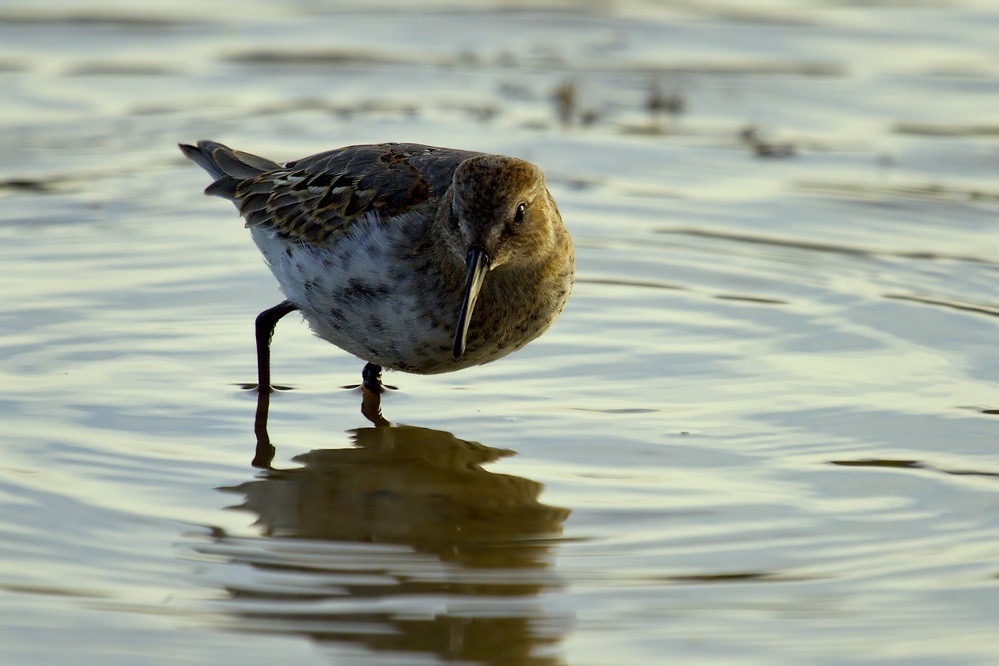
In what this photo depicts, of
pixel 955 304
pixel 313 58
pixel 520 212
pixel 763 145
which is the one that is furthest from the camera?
pixel 313 58

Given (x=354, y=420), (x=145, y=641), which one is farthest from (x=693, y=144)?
(x=145, y=641)

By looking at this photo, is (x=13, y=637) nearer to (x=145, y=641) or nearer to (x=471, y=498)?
(x=145, y=641)

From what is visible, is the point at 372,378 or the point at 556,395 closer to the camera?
the point at 556,395

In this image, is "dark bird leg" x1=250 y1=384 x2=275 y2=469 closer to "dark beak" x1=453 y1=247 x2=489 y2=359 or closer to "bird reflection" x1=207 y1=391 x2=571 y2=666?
"bird reflection" x1=207 y1=391 x2=571 y2=666

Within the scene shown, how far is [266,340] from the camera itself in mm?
7141

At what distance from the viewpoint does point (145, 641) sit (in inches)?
176

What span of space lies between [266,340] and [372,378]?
0.57m

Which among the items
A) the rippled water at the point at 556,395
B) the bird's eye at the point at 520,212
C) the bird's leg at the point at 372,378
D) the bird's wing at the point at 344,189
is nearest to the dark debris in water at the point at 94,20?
the rippled water at the point at 556,395

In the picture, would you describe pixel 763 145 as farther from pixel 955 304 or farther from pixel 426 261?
pixel 426 261

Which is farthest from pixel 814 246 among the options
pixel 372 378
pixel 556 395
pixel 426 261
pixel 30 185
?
pixel 30 185

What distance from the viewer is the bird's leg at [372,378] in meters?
7.13

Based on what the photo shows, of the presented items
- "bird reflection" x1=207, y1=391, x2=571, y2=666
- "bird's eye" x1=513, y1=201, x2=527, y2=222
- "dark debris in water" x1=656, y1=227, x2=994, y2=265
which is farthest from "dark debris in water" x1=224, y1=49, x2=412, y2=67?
"bird's eye" x1=513, y1=201, x2=527, y2=222

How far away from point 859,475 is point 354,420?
2.33 m

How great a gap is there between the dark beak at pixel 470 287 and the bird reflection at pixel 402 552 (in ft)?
1.85
